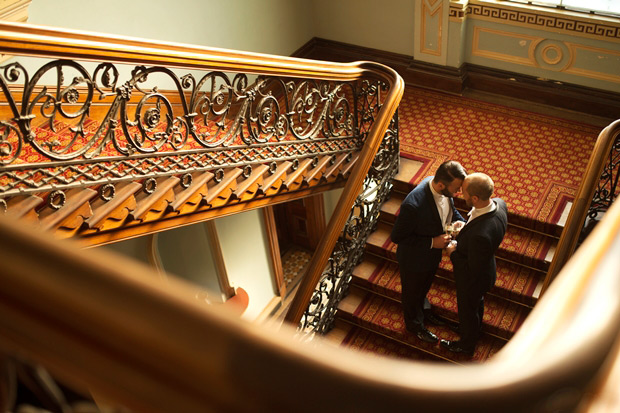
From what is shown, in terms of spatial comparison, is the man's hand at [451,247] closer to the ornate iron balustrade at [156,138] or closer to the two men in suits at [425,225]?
the two men in suits at [425,225]

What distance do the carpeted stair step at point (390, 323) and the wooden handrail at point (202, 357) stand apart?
5173mm

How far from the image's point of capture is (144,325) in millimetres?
548

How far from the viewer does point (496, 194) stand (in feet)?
20.7

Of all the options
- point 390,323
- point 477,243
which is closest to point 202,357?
point 477,243

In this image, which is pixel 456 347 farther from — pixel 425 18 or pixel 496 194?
pixel 425 18

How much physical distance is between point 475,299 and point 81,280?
15.3ft

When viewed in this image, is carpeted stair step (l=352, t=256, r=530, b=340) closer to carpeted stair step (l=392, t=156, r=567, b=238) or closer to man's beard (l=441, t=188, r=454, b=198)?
carpeted stair step (l=392, t=156, r=567, b=238)

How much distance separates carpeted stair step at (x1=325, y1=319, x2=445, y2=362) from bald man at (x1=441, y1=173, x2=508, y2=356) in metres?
0.90

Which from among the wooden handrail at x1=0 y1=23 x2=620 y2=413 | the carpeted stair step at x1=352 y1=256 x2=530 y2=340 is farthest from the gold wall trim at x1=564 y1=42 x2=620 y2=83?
the wooden handrail at x1=0 y1=23 x2=620 y2=413

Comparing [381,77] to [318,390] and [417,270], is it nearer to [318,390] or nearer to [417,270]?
[417,270]

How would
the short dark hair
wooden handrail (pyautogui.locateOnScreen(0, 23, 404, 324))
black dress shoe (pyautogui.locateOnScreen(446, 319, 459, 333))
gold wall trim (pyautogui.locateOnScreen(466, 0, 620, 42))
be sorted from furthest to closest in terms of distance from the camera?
gold wall trim (pyautogui.locateOnScreen(466, 0, 620, 42))
black dress shoe (pyautogui.locateOnScreen(446, 319, 459, 333))
the short dark hair
wooden handrail (pyautogui.locateOnScreen(0, 23, 404, 324))

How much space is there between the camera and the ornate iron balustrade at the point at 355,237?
5648 millimetres

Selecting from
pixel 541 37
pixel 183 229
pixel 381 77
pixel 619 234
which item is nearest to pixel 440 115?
pixel 541 37

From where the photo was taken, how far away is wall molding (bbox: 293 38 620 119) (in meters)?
7.17
